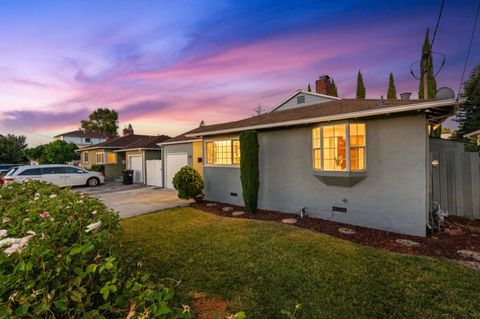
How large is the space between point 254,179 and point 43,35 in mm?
9009

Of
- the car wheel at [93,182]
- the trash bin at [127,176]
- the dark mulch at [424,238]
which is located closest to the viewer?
the dark mulch at [424,238]

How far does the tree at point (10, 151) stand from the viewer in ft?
90.8

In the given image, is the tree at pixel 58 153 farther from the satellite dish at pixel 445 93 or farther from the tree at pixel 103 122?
the satellite dish at pixel 445 93

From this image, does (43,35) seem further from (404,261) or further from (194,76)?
(404,261)

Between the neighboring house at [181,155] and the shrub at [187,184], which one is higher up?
the neighboring house at [181,155]

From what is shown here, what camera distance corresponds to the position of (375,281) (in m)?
3.49

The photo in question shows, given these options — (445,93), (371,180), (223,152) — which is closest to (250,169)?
(223,152)

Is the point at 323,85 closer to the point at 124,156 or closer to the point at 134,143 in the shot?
the point at 134,143

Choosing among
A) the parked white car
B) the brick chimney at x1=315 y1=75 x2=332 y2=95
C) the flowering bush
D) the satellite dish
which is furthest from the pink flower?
the parked white car

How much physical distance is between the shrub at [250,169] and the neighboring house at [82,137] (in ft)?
138

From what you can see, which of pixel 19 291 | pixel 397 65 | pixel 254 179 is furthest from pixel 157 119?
pixel 19 291

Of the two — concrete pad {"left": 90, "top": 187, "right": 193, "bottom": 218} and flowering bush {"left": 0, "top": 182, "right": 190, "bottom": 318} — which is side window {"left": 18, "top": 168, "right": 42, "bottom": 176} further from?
flowering bush {"left": 0, "top": 182, "right": 190, "bottom": 318}

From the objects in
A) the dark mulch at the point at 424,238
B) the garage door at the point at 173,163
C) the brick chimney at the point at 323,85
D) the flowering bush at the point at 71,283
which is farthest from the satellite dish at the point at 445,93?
the garage door at the point at 173,163

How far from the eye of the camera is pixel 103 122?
42.1 metres
